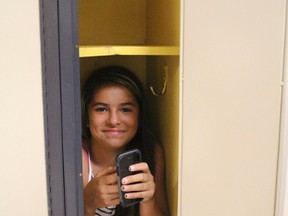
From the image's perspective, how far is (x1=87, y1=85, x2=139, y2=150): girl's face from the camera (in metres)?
0.79

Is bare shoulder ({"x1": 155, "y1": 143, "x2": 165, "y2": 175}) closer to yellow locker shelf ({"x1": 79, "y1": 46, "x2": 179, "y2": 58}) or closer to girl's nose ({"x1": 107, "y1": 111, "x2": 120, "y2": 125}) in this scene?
girl's nose ({"x1": 107, "y1": 111, "x2": 120, "y2": 125})

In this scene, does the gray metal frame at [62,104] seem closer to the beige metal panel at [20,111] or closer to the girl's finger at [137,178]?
the beige metal panel at [20,111]

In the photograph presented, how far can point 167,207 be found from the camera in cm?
80

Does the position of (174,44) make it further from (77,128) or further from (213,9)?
(77,128)

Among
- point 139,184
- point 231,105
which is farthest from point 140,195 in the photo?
point 231,105

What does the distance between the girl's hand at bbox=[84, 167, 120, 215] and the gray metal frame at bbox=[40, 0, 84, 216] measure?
12 centimetres

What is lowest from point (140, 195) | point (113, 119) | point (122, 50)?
point (140, 195)

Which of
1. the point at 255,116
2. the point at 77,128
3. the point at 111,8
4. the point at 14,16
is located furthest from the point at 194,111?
the point at 111,8

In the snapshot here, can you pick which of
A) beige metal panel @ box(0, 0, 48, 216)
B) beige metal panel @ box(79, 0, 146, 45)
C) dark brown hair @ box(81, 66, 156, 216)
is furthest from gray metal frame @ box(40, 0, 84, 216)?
beige metal panel @ box(79, 0, 146, 45)

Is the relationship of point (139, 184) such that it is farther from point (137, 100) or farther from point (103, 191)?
point (137, 100)

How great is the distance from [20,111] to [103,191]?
27 centimetres

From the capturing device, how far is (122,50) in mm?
675

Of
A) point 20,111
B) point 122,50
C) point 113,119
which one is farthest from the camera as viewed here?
point 113,119

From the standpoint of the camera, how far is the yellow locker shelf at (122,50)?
650mm
